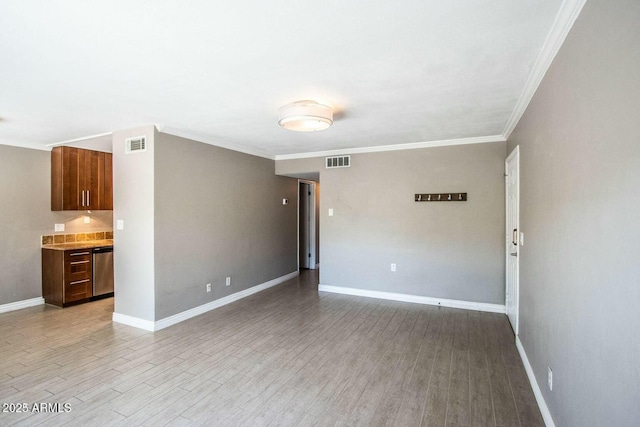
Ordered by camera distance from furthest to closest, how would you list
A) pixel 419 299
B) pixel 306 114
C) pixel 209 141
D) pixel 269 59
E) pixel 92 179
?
1. pixel 92 179
2. pixel 419 299
3. pixel 209 141
4. pixel 306 114
5. pixel 269 59

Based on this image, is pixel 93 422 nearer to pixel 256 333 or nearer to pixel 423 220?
pixel 256 333

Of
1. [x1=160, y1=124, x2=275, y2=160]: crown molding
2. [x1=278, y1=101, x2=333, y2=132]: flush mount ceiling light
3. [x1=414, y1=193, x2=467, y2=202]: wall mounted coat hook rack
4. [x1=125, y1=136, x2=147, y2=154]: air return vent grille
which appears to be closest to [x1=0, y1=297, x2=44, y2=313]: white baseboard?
[x1=125, y1=136, x2=147, y2=154]: air return vent grille

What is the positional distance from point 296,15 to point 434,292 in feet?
13.9

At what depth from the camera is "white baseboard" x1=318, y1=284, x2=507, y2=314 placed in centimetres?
438

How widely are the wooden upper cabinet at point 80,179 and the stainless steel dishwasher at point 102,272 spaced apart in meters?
0.77

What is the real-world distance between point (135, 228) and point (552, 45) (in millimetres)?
4321

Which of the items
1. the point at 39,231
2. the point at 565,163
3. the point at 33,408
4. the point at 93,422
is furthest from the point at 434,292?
the point at 39,231

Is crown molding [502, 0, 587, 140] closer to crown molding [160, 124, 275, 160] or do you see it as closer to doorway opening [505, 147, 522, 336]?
doorway opening [505, 147, 522, 336]

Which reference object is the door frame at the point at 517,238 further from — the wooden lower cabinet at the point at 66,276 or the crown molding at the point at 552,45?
the wooden lower cabinet at the point at 66,276

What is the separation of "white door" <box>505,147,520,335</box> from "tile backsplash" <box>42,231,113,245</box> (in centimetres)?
643

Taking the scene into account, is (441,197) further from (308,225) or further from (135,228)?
(135,228)

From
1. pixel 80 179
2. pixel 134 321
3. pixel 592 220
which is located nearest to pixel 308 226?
pixel 134 321

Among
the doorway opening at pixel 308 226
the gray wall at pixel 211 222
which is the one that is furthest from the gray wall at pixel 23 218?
the doorway opening at pixel 308 226

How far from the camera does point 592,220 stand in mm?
1429
